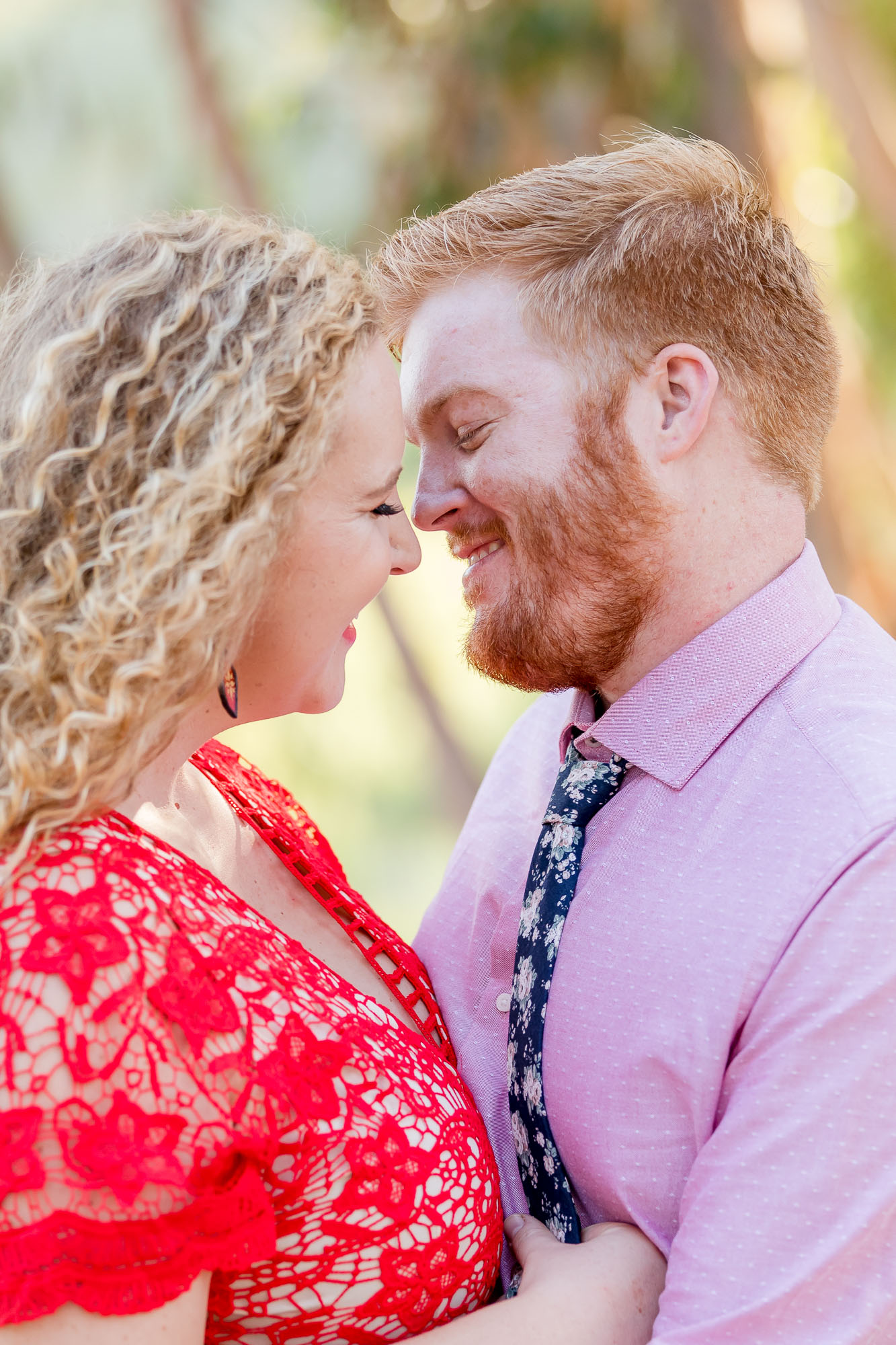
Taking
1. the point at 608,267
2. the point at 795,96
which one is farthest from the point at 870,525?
the point at 608,267

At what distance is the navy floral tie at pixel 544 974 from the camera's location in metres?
1.45

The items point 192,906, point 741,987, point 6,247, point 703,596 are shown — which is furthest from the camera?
point 6,247

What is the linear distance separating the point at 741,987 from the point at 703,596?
580mm

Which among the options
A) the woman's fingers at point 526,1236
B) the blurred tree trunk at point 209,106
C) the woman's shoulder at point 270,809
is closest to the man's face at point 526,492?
the woman's shoulder at point 270,809

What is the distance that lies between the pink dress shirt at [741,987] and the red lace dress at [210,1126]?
0.20 metres

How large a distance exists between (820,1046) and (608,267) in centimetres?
109

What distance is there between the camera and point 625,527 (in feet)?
5.48

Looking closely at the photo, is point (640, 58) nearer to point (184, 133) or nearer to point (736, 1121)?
point (184, 133)

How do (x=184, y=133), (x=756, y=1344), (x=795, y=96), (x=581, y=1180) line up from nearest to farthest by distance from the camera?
(x=756, y=1344)
(x=581, y=1180)
(x=795, y=96)
(x=184, y=133)

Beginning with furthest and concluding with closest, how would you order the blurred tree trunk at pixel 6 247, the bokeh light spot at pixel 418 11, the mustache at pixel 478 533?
the blurred tree trunk at pixel 6 247, the bokeh light spot at pixel 418 11, the mustache at pixel 478 533

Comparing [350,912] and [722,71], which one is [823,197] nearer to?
[722,71]

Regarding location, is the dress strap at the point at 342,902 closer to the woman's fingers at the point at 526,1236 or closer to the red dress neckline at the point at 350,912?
the red dress neckline at the point at 350,912

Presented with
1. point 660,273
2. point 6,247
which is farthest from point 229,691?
point 6,247

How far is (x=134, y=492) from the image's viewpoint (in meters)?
1.22
